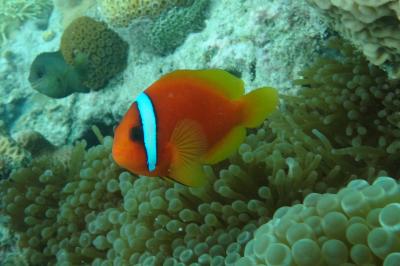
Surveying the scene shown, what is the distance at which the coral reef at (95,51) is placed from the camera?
4.69 m

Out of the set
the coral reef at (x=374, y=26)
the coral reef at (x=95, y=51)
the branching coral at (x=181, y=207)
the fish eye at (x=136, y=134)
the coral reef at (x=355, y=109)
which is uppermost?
the coral reef at (x=374, y=26)

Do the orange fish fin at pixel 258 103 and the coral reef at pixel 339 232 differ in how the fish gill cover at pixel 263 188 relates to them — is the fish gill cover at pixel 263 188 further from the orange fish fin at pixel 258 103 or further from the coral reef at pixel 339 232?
the orange fish fin at pixel 258 103

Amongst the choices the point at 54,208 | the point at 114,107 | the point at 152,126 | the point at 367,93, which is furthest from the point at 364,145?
the point at 114,107

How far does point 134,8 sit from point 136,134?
2561 mm

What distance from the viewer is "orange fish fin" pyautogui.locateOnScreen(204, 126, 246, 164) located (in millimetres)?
1937

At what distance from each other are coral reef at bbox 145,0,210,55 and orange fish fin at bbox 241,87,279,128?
220cm

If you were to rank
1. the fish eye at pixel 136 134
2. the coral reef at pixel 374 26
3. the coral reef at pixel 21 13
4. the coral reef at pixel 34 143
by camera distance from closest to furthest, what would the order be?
the fish eye at pixel 136 134 < the coral reef at pixel 374 26 < the coral reef at pixel 34 143 < the coral reef at pixel 21 13

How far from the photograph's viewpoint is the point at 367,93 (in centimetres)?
223

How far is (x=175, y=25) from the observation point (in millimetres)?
3996

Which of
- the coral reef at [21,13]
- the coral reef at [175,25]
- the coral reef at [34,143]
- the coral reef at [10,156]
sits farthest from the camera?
the coral reef at [21,13]

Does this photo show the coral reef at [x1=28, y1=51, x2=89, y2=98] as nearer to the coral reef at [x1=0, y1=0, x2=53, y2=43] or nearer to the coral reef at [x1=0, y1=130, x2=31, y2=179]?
the coral reef at [x1=0, y1=130, x2=31, y2=179]

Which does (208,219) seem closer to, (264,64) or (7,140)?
(264,64)

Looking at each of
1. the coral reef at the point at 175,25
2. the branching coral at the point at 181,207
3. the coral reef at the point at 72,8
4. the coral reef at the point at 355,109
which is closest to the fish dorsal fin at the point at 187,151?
the branching coral at the point at 181,207

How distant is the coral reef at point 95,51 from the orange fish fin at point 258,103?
119 inches
